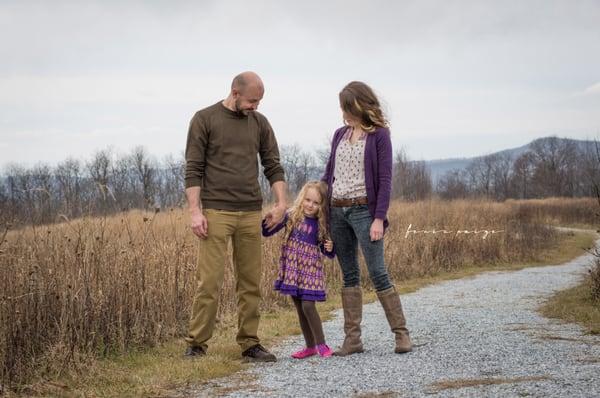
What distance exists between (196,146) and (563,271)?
11.3 meters

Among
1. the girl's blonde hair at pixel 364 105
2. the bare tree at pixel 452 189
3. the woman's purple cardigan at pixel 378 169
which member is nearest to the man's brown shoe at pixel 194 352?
the woman's purple cardigan at pixel 378 169

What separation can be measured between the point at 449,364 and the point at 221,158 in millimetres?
2186

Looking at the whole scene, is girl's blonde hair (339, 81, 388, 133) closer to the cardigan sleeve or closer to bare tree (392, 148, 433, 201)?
the cardigan sleeve

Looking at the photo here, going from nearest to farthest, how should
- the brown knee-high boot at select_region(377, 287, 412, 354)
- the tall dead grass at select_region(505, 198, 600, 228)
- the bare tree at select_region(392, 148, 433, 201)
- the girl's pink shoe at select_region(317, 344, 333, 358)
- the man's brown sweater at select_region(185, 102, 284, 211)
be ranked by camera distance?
the man's brown sweater at select_region(185, 102, 284, 211), the brown knee-high boot at select_region(377, 287, 412, 354), the girl's pink shoe at select_region(317, 344, 333, 358), the bare tree at select_region(392, 148, 433, 201), the tall dead grass at select_region(505, 198, 600, 228)

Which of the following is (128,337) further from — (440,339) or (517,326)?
(517,326)

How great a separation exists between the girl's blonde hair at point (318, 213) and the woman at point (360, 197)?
0.06 meters

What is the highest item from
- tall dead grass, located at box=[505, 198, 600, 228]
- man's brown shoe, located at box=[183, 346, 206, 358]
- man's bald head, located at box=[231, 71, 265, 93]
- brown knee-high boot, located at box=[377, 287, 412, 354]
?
man's bald head, located at box=[231, 71, 265, 93]

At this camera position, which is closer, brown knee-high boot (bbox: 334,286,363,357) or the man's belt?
the man's belt

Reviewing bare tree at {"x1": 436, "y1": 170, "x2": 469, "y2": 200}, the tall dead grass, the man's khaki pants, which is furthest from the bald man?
the tall dead grass

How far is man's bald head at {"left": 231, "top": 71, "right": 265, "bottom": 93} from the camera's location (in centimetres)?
469

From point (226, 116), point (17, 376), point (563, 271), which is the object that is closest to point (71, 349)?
point (17, 376)

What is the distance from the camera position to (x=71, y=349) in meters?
4.62

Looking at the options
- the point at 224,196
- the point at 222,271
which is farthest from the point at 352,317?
the point at 224,196

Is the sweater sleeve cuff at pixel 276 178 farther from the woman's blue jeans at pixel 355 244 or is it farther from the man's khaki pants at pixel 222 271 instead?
the woman's blue jeans at pixel 355 244
